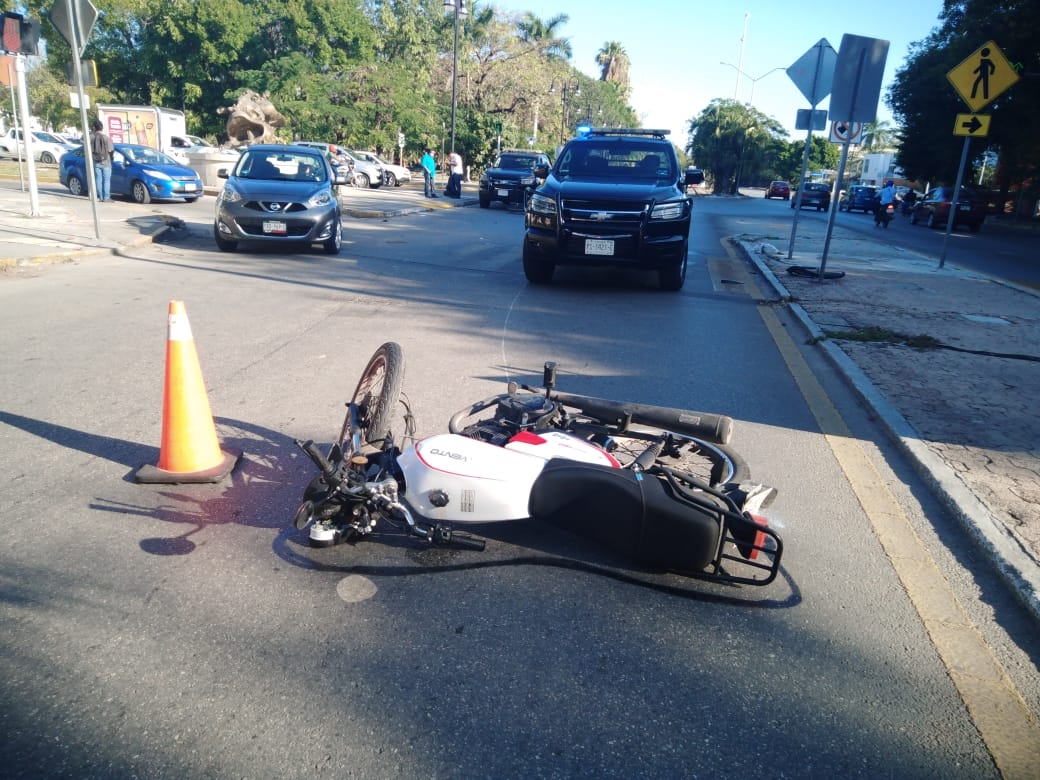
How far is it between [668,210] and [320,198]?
5740 millimetres

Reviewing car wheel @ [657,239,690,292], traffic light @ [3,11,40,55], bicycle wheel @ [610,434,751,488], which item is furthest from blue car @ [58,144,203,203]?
bicycle wheel @ [610,434,751,488]

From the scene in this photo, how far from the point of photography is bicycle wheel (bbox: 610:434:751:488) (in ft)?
12.4

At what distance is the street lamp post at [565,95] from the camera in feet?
199

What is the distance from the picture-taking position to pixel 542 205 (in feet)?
33.9

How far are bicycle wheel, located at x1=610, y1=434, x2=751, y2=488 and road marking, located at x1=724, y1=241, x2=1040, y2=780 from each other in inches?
30.3

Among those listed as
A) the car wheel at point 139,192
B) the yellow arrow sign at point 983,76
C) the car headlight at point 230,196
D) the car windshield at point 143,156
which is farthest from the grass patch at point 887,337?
the car windshield at point 143,156

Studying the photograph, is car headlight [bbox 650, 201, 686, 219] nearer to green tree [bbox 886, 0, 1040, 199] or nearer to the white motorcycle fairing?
the white motorcycle fairing

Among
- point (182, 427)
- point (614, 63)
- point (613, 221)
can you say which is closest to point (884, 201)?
point (613, 221)

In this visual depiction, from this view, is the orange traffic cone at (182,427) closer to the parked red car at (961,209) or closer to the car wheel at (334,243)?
the car wheel at (334,243)

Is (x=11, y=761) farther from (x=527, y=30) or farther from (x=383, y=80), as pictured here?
(x=527, y=30)

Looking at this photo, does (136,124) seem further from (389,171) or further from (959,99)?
(959,99)

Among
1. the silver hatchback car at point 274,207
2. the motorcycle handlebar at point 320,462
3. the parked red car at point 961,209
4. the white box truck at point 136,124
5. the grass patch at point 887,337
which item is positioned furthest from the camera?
the white box truck at point 136,124

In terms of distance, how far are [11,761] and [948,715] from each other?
280 centimetres

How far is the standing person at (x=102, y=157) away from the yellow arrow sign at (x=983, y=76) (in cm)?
1703
